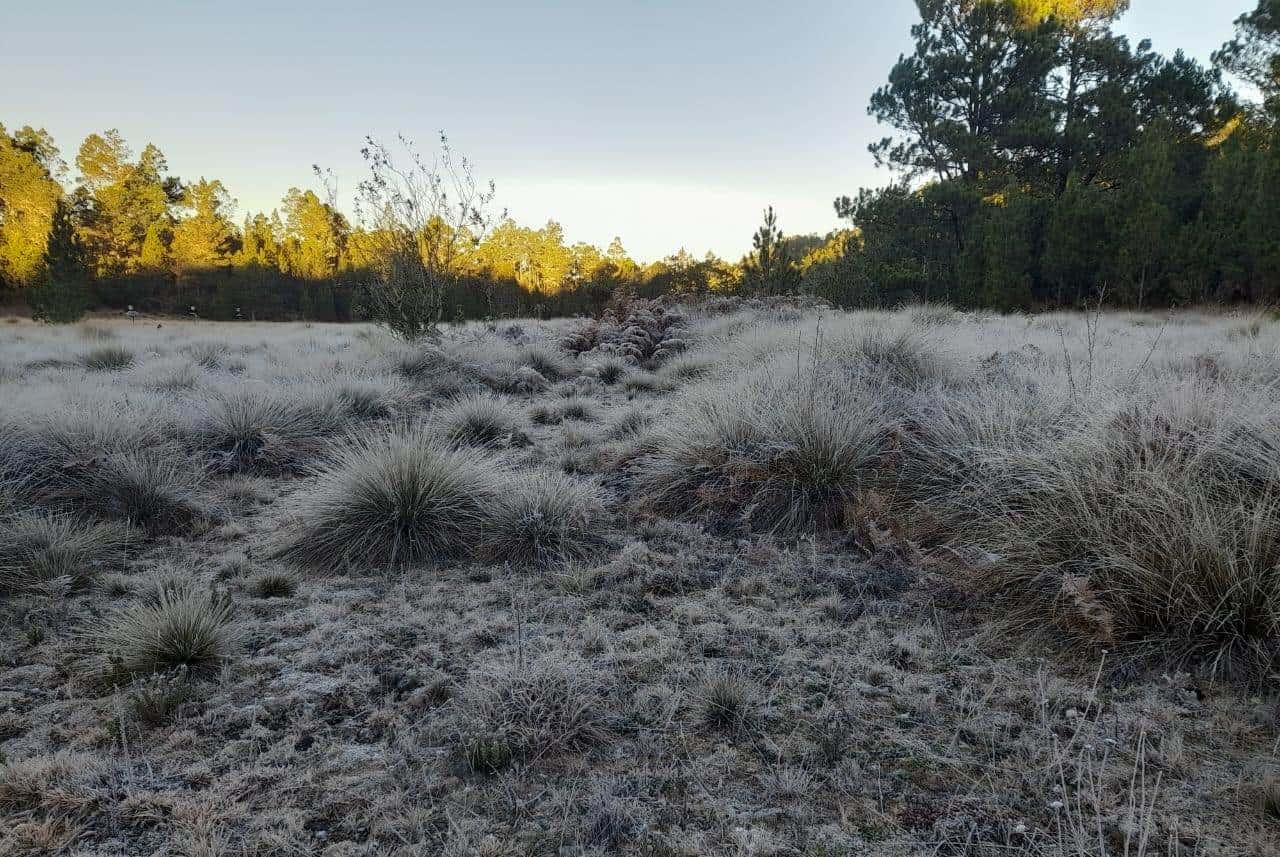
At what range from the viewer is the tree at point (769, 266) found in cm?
1455

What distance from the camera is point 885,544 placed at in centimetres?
305

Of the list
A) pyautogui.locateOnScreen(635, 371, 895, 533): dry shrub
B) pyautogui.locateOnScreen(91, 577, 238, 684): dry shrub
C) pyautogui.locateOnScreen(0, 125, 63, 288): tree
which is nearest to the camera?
pyautogui.locateOnScreen(91, 577, 238, 684): dry shrub

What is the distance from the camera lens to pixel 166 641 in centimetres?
224

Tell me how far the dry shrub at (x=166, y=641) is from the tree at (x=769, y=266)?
13.5 meters

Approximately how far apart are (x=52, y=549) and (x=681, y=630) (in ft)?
9.87

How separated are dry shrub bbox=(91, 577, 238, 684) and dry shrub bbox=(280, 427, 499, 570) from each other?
87 cm

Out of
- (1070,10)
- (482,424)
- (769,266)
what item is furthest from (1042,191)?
(482,424)

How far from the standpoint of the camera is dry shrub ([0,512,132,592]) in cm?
293

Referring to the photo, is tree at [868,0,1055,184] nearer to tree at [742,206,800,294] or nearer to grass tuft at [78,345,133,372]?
tree at [742,206,800,294]

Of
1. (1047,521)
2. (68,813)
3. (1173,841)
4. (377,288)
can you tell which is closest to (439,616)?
(68,813)

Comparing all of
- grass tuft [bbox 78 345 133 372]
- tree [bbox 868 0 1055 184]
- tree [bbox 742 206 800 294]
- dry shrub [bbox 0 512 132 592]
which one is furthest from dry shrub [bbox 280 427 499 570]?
tree [bbox 868 0 1055 184]

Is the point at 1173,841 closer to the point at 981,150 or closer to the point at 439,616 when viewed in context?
the point at 439,616

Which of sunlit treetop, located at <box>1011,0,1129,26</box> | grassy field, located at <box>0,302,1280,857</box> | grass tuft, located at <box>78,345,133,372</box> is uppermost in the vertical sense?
sunlit treetop, located at <box>1011,0,1129,26</box>

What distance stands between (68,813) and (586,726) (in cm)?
128
